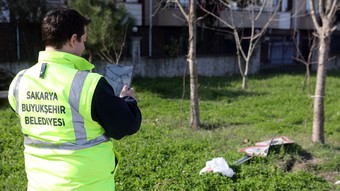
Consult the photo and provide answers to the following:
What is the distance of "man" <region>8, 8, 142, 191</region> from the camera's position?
204cm

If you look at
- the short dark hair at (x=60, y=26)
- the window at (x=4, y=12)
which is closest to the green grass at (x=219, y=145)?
the short dark hair at (x=60, y=26)

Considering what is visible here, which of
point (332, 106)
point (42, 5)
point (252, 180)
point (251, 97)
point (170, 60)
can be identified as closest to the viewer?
point (252, 180)

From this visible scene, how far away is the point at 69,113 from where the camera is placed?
2.08 meters

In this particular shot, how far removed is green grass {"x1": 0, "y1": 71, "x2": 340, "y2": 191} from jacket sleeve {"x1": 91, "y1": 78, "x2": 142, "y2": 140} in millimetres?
2358

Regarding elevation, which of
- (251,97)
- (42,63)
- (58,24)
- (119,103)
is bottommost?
(251,97)

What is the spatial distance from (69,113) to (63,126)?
0.08m

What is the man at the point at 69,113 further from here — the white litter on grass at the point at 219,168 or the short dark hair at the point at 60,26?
the white litter on grass at the point at 219,168

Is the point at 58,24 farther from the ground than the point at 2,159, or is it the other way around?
the point at 58,24

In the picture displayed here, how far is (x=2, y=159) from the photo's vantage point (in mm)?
5336

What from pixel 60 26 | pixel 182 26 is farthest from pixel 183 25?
pixel 60 26

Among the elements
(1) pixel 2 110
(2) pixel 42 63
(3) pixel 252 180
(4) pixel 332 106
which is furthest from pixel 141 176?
(4) pixel 332 106

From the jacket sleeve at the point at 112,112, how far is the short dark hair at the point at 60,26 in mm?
277

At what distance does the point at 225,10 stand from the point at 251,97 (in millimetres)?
6757

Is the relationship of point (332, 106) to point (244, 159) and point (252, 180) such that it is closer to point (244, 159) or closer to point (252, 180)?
point (244, 159)
